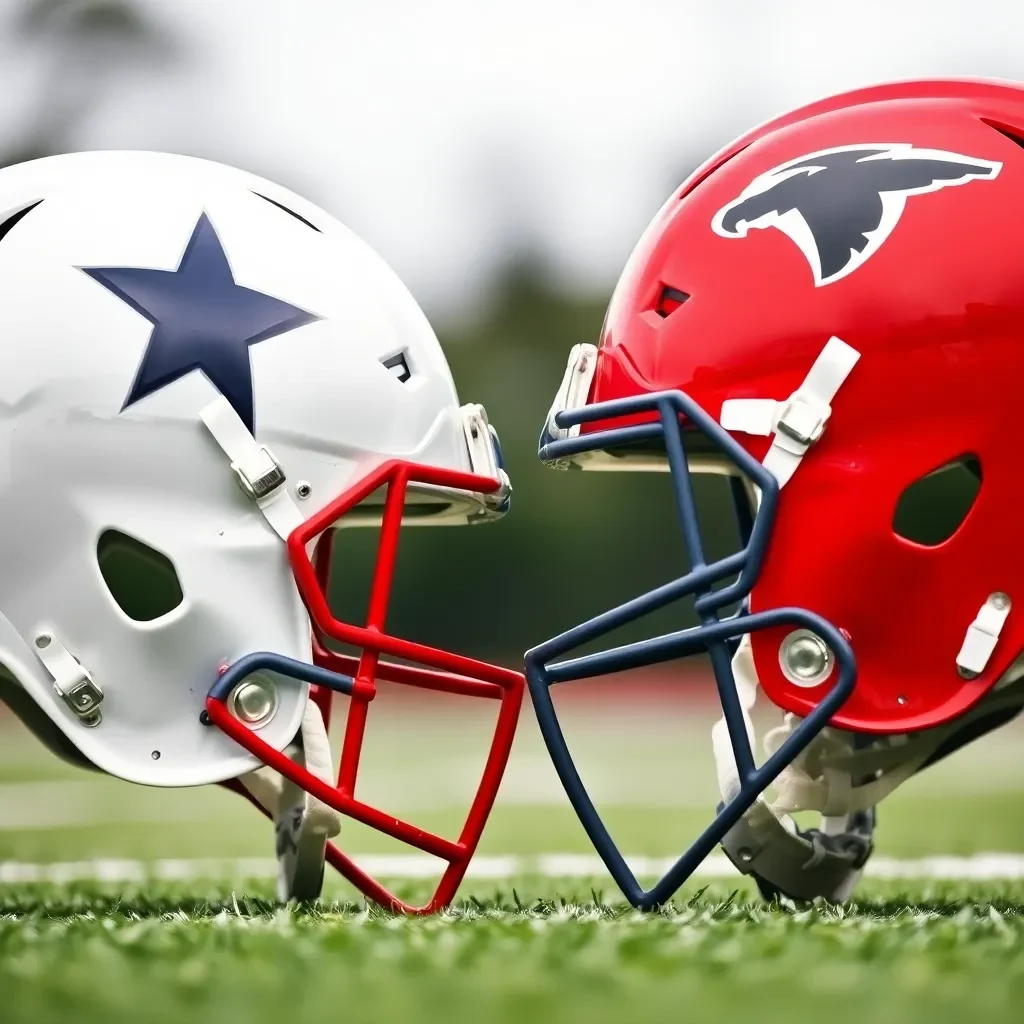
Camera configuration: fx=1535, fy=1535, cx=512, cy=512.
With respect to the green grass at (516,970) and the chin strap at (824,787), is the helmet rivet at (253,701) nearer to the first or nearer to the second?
the green grass at (516,970)

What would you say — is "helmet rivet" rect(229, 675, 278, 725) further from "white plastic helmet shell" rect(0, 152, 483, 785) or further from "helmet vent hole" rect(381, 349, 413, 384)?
"helmet vent hole" rect(381, 349, 413, 384)

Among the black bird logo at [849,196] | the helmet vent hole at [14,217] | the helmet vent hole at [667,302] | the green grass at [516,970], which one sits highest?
the black bird logo at [849,196]

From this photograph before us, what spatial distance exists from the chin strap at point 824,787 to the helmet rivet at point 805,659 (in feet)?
0.41

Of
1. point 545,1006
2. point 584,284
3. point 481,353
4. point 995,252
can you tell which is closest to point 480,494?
point 995,252

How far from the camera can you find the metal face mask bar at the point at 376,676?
2.12 m

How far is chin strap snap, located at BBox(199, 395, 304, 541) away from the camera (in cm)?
217

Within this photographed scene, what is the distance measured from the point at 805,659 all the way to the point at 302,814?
0.88m

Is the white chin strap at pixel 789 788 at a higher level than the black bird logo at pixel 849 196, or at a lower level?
lower

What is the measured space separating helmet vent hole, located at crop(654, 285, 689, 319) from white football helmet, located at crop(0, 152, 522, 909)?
421 millimetres

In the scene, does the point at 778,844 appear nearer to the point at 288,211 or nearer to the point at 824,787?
the point at 824,787

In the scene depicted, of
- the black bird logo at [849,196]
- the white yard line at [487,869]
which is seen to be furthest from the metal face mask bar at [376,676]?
the white yard line at [487,869]

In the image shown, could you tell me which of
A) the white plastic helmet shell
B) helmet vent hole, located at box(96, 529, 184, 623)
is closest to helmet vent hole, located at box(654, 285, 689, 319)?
the white plastic helmet shell

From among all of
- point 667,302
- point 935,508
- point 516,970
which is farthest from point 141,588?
point 516,970

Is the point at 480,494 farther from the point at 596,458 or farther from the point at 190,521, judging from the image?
the point at 190,521
